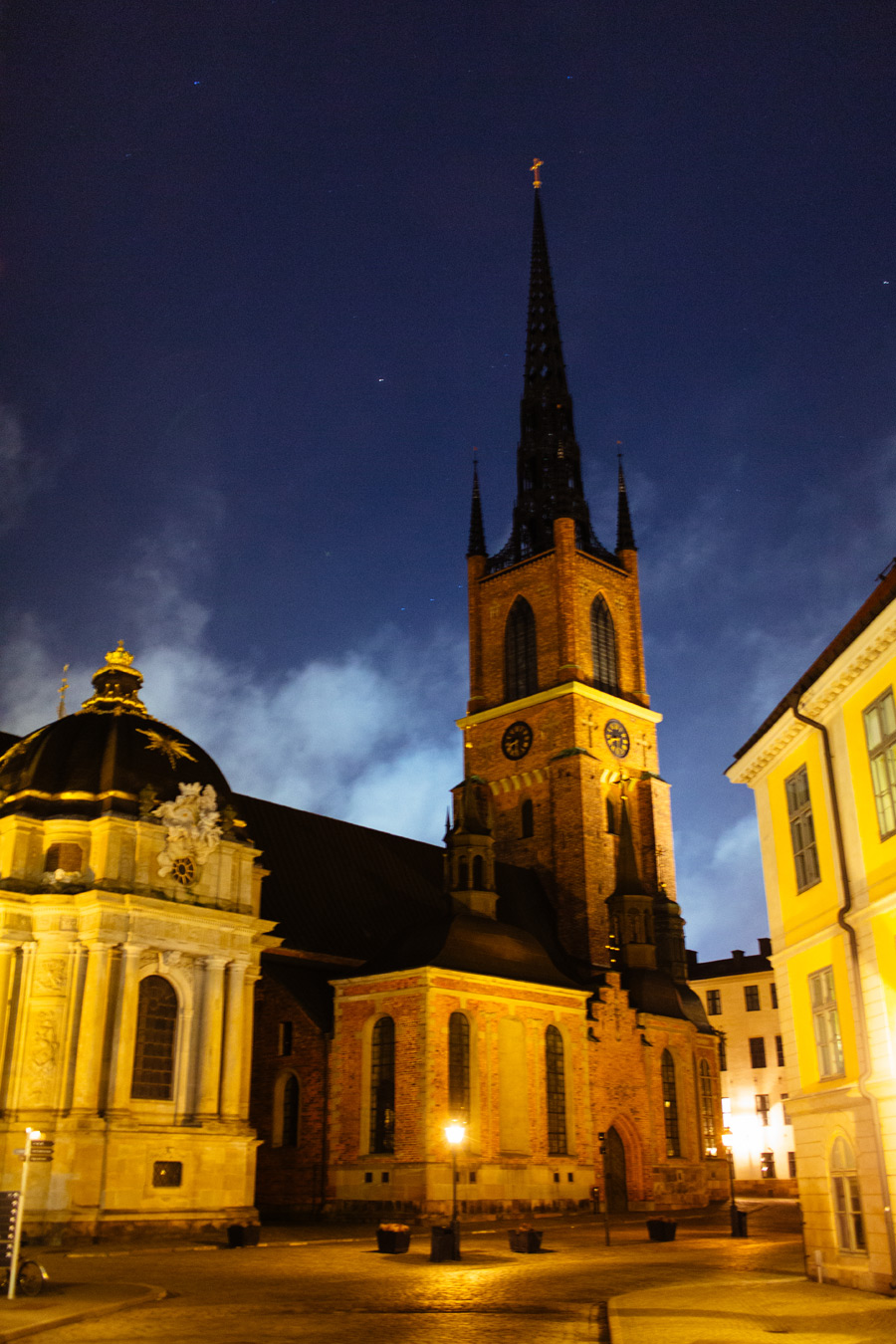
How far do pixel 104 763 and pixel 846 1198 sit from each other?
24.6m

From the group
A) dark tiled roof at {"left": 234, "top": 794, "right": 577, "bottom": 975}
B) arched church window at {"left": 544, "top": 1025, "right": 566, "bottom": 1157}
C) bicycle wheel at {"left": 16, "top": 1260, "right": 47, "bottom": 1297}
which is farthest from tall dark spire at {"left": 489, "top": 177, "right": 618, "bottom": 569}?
bicycle wheel at {"left": 16, "top": 1260, "right": 47, "bottom": 1297}

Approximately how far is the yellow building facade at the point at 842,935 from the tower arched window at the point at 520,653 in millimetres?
42494

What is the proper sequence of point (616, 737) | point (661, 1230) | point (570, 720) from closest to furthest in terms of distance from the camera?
1. point (661, 1230)
2. point (570, 720)
3. point (616, 737)

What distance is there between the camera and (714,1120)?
182 feet

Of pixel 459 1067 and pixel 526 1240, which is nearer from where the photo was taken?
pixel 526 1240

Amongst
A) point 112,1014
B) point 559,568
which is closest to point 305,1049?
point 112,1014

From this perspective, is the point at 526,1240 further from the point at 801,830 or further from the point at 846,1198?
the point at 801,830

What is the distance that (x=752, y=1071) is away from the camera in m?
75.3

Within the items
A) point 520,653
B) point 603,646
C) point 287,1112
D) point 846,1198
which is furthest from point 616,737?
point 846,1198

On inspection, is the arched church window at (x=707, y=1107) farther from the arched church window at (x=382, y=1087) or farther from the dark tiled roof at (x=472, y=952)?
the arched church window at (x=382, y=1087)

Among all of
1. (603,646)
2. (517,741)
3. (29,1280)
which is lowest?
(29,1280)

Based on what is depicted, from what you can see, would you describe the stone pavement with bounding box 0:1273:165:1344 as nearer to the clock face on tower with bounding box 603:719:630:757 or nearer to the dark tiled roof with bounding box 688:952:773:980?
the clock face on tower with bounding box 603:719:630:757

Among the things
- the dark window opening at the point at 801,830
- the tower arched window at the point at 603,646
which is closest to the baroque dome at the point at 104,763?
the dark window opening at the point at 801,830

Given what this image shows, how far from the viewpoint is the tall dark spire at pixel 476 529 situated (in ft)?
234
